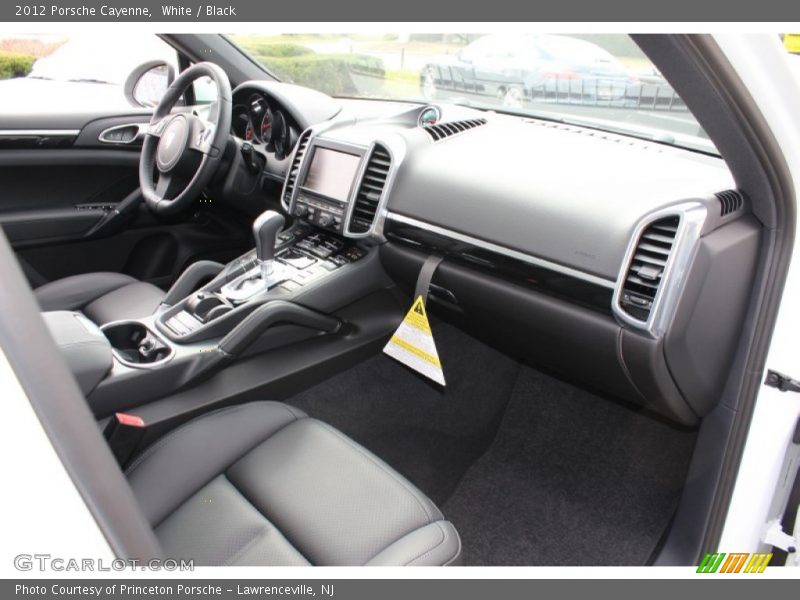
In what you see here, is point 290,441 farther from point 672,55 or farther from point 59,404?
point 672,55

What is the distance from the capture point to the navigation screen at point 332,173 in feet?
5.50

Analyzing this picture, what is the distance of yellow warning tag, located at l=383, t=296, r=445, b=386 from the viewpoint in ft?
4.88

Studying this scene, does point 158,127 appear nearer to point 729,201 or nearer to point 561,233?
point 561,233

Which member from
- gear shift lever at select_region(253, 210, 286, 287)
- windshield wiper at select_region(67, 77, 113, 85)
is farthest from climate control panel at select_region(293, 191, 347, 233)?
windshield wiper at select_region(67, 77, 113, 85)

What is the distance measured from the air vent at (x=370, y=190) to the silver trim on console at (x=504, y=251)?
0.22ft

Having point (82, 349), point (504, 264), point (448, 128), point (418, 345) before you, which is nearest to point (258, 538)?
point (82, 349)

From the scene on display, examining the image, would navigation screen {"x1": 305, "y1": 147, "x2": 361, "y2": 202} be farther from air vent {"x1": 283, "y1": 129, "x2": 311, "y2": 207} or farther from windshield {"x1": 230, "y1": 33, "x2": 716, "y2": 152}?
windshield {"x1": 230, "y1": 33, "x2": 716, "y2": 152}

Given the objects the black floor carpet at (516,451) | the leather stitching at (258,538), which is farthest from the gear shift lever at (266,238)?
the leather stitching at (258,538)

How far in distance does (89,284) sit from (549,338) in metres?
1.26

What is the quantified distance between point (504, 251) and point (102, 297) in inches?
44.0

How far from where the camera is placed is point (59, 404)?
0.50 meters

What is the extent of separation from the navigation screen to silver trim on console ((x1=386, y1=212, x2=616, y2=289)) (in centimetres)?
17

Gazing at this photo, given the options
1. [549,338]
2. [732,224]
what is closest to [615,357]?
[549,338]

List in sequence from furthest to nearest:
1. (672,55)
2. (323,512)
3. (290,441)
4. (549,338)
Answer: (549,338) < (290,441) < (323,512) < (672,55)
